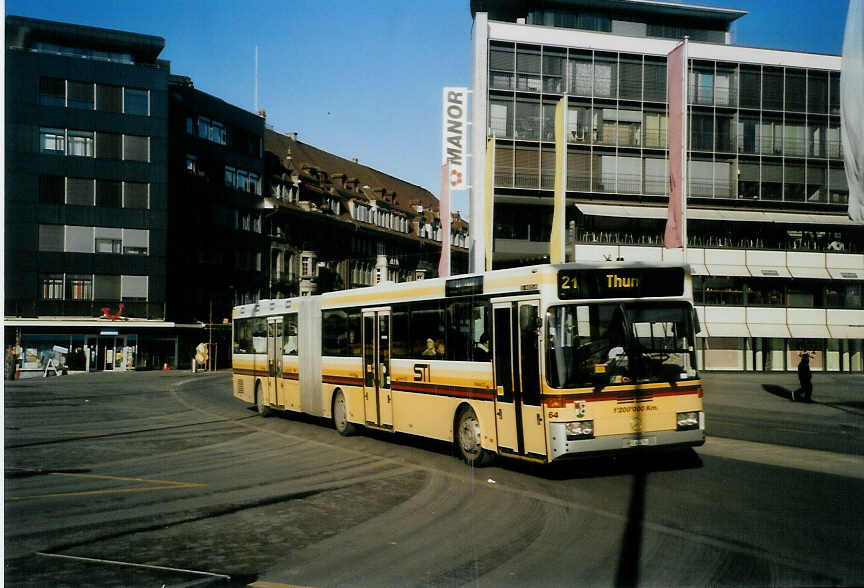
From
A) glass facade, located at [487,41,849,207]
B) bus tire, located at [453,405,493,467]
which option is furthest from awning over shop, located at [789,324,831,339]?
bus tire, located at [453,405,493,467]

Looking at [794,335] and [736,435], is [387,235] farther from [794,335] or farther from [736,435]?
[736,435]

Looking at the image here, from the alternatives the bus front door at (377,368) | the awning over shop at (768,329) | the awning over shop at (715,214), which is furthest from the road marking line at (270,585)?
the awning over shop at (768,329)

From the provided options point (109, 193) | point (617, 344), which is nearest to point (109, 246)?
point (109, 193)

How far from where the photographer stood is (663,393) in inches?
473

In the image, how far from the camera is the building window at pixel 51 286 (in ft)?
179

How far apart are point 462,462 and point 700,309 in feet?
72.9

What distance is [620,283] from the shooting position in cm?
1206

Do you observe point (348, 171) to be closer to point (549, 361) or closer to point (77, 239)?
point (77, 239)

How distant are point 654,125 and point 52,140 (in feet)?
115

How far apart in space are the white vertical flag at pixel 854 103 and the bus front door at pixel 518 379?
430cm

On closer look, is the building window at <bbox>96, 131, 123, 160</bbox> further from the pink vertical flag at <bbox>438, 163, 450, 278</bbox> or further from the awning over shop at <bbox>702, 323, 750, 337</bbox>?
the awning over shop at <bbox>702, 323, 750, 337</bbox>

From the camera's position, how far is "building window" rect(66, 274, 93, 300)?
5581cm

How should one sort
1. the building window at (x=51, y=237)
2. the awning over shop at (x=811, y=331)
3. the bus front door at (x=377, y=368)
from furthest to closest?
the building window at (x=51, y=237) → the awning over shop at (x=811, y=331) → the bus front door at (x=377, y=368)

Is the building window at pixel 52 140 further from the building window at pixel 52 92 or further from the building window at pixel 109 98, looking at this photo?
the building window at pixel 109 98
